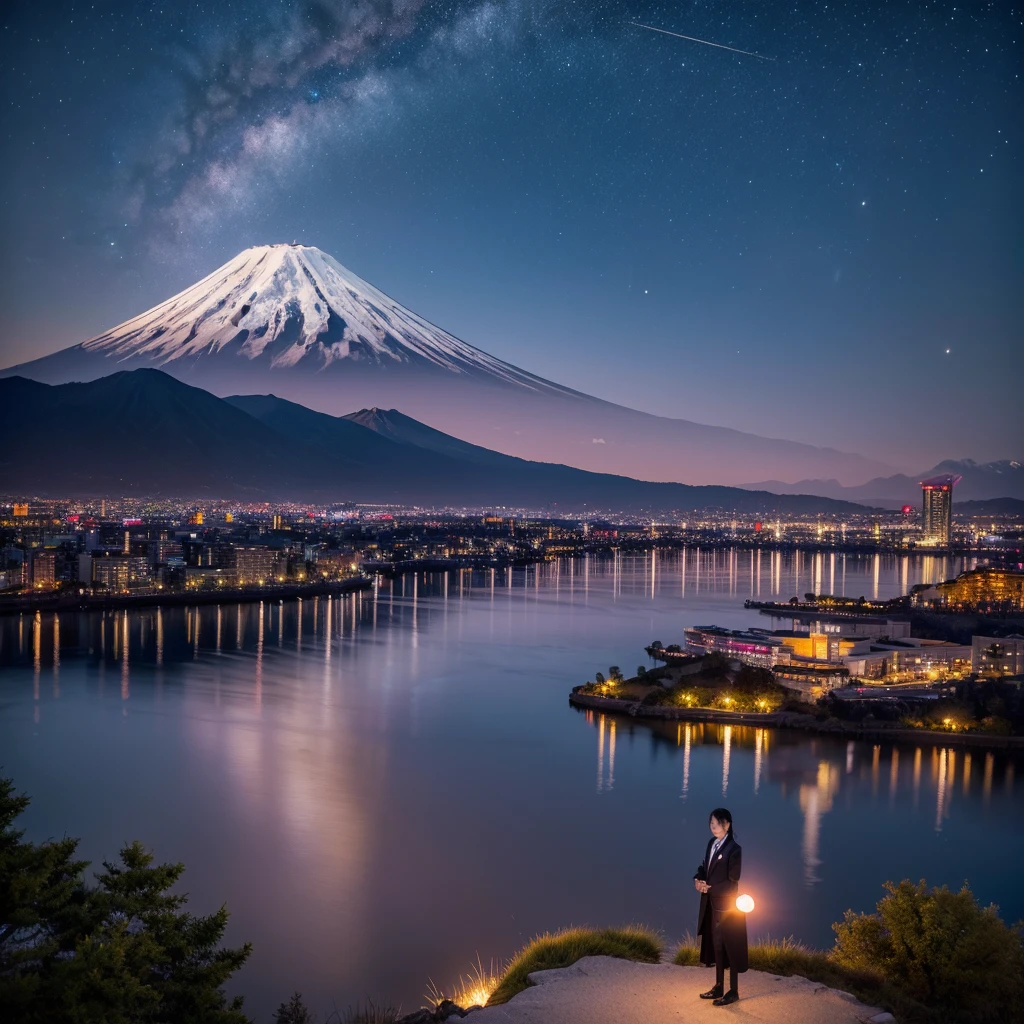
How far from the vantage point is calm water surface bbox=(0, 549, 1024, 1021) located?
11.4 feet

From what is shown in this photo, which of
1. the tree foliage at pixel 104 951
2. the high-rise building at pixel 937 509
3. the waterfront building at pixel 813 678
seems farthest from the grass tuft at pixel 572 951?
the high-rise building at pixel 937 509

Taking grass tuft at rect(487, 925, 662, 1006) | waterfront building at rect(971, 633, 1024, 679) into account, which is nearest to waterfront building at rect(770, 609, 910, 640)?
waterfront building at rect(971, 633, 1024, 679)

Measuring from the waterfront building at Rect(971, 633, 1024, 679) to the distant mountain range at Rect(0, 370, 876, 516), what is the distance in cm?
3304

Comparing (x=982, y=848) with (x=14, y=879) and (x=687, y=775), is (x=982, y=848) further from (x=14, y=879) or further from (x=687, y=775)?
(x=14, y=879)

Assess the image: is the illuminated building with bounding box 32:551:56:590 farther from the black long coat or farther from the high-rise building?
the high-rise building

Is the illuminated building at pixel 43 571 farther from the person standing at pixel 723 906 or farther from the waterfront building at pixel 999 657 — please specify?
the person standing at pixel 723 906

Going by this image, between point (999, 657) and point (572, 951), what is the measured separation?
25.6ft

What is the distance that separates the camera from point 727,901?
1289 millimetres

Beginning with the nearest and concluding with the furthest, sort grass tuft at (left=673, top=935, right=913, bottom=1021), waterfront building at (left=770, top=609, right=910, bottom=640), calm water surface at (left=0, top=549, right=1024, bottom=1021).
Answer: grass tuft at (left=673, top=935, right=913, bottom=1021) < calm water surface at (left=0, top=549, right=1024, bottom=1021) < waterfront building at (left=770, top=609, right=910, bottom=640)

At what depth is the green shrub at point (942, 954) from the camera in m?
1.58

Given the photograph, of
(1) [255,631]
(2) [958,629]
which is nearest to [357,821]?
(1) [255,631]

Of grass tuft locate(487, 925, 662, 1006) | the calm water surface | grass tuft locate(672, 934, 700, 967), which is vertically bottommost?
the calm water surface

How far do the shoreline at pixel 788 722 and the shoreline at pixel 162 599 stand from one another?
817 centimetres

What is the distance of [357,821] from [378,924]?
1150mm
